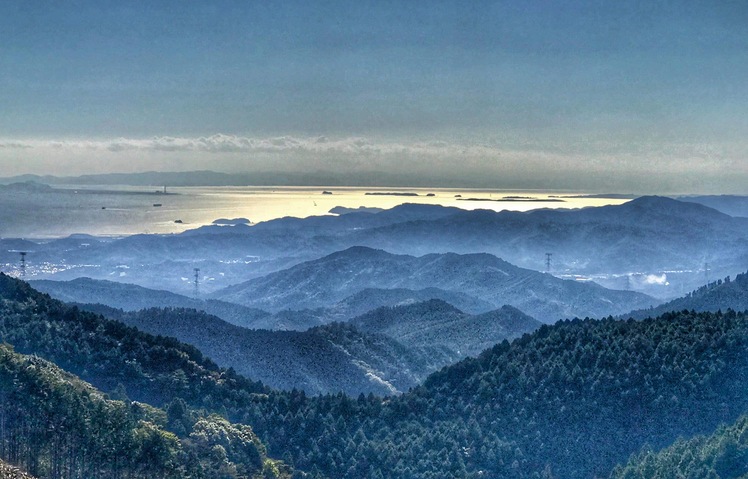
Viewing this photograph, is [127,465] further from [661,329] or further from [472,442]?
[661,329]

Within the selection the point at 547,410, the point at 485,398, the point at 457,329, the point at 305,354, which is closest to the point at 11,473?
the point at 485,398

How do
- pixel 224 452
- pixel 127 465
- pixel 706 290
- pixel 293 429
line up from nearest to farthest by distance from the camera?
1. pixel 127 465
2. pixel 224 452
3. pixel 293 429
4. pixel 706 290

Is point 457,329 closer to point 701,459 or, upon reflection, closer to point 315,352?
point 315,352

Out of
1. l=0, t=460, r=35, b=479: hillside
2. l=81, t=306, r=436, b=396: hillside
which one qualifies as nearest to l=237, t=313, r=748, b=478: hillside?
l=0, t=460, r=35, b=479: hillside

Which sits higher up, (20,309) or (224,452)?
(20,309)

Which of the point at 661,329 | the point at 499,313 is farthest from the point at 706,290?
the point at 661,329

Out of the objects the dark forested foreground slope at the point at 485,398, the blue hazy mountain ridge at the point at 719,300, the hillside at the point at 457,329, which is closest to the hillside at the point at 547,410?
the dark forested foreground slope at the point at 485,398

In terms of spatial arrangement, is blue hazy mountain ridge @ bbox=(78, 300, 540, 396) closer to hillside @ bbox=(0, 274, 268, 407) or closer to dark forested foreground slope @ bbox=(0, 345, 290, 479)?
hillside @ bbox=(0, 274, 268, 407)
